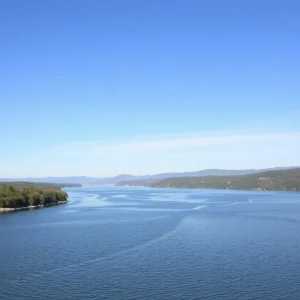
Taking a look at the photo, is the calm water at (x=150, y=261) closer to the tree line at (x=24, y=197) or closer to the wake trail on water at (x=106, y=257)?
the wake trail on water at (x=106, y=257)

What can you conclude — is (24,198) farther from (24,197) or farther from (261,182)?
(261,182)

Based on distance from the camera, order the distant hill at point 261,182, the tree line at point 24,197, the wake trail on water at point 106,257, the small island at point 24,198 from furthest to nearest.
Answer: the distant hill at point 261,182 → the tree line at point 24,197 → the small island at point 24,198 → the wake trail on water at point 106,257

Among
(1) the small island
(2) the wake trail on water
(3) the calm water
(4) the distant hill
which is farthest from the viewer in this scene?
(4) the distant hill

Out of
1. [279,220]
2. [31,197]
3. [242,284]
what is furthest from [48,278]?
[31,197]

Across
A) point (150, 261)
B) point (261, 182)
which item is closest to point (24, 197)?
point (150, 261)

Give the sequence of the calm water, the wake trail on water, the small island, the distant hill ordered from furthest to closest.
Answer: the distant hill
the small island
the wake trail on water
the calm water

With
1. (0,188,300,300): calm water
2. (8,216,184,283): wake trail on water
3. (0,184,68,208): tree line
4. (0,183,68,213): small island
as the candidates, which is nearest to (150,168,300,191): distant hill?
(0,183,68,213): small island

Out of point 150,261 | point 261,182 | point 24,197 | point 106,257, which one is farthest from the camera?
point 261,182

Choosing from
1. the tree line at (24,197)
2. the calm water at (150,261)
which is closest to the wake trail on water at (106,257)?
the calm water at (150,261)

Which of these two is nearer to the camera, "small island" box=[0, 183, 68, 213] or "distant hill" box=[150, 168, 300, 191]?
"small island" box=[0, 183, 68, 213]

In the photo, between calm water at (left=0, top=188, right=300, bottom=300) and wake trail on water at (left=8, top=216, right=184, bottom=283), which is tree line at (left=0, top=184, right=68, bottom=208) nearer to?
calm water at (left=0, top=188, right=300, bottom=300)
